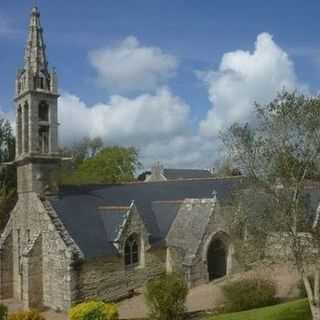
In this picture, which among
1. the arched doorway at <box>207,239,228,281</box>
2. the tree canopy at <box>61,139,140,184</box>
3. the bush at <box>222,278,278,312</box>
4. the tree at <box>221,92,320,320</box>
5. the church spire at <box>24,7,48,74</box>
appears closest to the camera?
the tree at <box>221,92,320,320</box>

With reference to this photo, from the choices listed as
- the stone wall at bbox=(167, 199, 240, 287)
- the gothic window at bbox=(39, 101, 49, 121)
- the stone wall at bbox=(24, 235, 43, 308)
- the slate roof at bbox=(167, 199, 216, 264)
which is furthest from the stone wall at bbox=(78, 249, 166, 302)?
the gothic window at bbox=(39, 101, 49, 121)

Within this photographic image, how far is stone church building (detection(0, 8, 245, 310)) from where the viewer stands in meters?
24.0

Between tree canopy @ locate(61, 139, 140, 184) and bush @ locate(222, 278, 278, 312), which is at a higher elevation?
tree canopy @ locate(61, 139, 140, 184)

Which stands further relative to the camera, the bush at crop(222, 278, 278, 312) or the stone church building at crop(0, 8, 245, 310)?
the stone church building at crop(0, 8, 245, 310)

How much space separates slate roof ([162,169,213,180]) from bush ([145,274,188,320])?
169ft

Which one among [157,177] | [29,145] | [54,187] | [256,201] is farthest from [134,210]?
[157,177]

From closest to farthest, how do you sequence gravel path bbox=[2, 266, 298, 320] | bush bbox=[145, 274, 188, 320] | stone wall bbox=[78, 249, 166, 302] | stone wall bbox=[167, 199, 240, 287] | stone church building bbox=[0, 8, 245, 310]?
bush bbox=[145, 274, 188, 320] → gravel path bbox=[2, 266, 298, 320] → stone wall bbox=[78, 249, 166, 302] → stone church building bbox=[0, 8, 245, 310] → stone wall bbox=[167, 199, 240, 287]

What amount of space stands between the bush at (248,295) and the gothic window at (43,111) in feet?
48.4

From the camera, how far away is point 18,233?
2792 cm

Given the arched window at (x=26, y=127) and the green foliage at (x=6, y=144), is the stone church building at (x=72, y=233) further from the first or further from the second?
the green foliage at (x=6, y=144)

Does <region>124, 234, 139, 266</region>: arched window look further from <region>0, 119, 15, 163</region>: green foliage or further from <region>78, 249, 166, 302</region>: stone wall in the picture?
<region>0, 119, 15, 163</region>: green foliage

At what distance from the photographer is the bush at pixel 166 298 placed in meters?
19.0

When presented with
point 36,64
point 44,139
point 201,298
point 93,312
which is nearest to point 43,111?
point 44,139

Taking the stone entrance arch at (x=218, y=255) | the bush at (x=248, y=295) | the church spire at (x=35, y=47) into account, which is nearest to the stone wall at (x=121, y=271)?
the stone entrance arch at (x=218, y=255)
